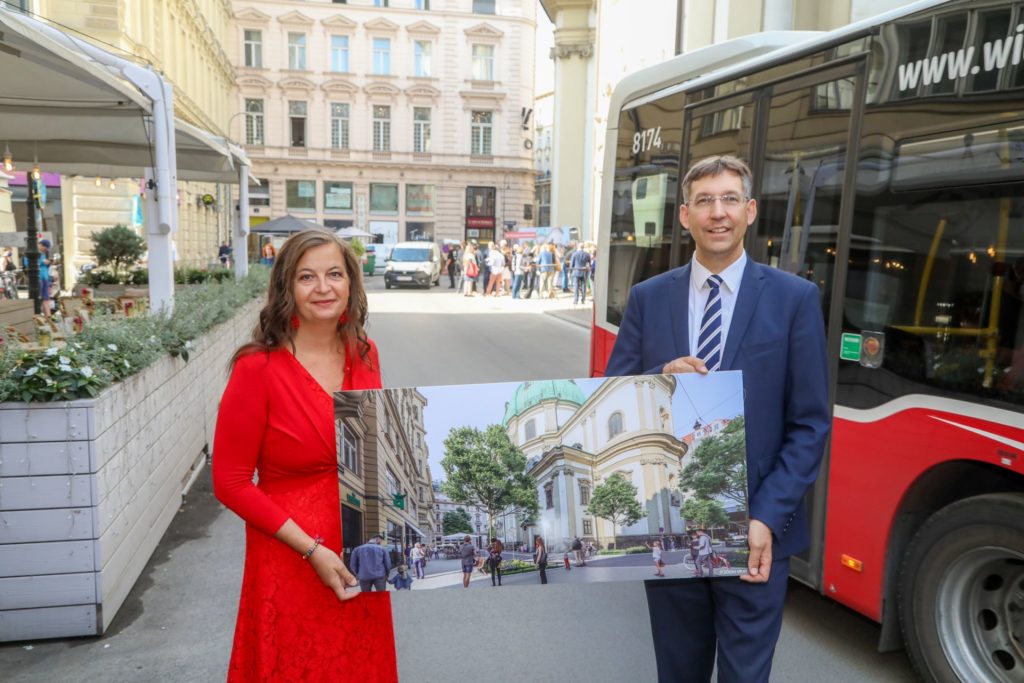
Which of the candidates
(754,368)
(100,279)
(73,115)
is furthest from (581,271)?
(754,368)

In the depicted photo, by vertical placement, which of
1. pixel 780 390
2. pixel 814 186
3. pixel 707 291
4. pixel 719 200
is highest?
pixel 814 186

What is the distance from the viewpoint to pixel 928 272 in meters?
3.89

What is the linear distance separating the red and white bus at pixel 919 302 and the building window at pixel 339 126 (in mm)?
65712

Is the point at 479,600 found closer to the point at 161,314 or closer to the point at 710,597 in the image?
the point at 710,597

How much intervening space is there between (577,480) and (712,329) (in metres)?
0.61

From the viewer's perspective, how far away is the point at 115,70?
26.7 ft

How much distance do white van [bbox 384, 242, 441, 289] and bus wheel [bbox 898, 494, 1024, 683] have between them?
37.9 meters

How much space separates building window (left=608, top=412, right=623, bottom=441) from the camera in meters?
2.65

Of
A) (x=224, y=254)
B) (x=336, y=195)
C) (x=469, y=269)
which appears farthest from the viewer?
(x=336, y=195)

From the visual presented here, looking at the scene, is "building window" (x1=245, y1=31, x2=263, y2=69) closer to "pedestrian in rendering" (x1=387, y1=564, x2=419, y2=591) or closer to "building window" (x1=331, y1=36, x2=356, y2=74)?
"building window" (x1=331, y1=36, x2=356, y2=74)

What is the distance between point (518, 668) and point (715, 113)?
11.7 ft

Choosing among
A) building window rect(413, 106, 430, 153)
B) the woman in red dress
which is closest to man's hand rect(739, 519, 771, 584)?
the woman in red dress

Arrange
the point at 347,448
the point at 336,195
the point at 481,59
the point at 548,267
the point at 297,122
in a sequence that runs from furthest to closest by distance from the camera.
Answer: the point at 481,59 → the point at 297,122 → the point at 336,195 → the point at 548,267 → the point at 347,448

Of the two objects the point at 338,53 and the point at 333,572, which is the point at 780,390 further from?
the point at 338,53
